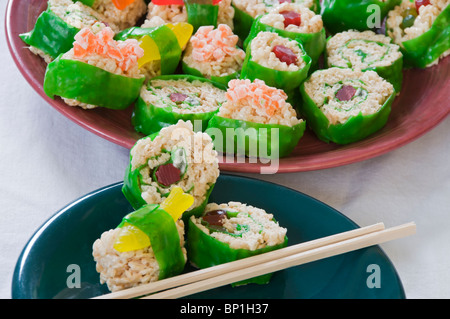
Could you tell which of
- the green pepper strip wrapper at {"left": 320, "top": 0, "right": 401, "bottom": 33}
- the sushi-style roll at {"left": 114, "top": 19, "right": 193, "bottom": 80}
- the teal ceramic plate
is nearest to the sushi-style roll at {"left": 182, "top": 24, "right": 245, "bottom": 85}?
the sushi-style roll at {"left": 114, "top": 19, "right": 193, "bottom": 80}

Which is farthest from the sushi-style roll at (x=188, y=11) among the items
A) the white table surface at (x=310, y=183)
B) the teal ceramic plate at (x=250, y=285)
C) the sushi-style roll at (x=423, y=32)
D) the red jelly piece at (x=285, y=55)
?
the teal ceramic plate at (x=250, y=285)

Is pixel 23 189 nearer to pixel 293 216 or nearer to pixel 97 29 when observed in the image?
pixel 97 29

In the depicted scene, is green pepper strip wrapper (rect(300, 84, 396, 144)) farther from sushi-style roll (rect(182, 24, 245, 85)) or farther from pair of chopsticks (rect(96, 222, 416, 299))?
pair of chopsticks (rect(96, 222, 416, 299))

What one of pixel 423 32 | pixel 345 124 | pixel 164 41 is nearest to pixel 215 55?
pixel 164 41

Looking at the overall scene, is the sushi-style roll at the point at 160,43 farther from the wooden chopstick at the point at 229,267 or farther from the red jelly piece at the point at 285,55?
the wooden chopstick at the point at 229,267

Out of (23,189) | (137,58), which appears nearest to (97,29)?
(137,58)

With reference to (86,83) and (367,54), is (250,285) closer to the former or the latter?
(86,83)
